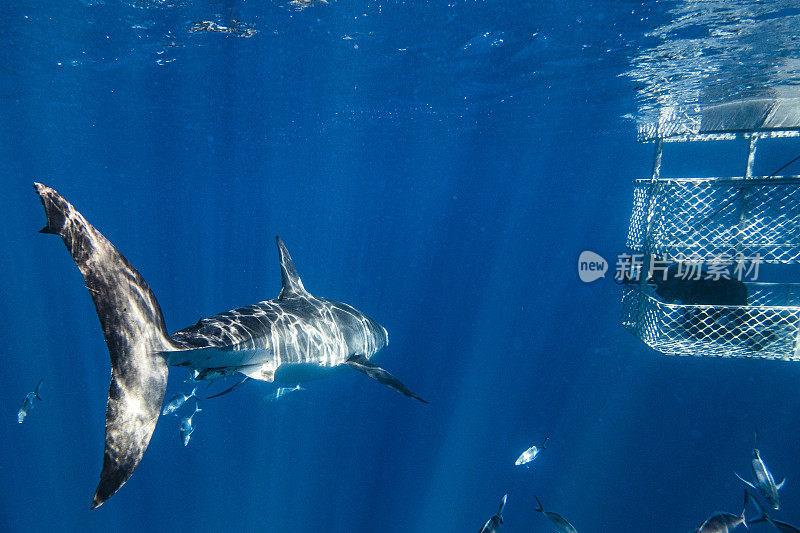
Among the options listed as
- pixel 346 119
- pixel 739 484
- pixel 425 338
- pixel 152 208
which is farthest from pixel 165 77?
pixel 152 208

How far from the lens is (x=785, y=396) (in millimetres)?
34031

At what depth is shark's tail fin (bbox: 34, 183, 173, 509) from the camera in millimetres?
2545

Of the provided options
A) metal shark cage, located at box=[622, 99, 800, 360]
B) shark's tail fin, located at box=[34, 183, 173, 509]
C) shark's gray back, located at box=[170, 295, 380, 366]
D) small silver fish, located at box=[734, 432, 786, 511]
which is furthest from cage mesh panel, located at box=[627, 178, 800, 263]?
shark's tail fin, located at box=[34, 183, 173, 509]

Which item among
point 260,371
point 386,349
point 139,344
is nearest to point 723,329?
point 260,371

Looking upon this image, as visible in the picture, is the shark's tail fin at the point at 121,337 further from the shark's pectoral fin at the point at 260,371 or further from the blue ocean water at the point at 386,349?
the blue ocean water at the point at 386,349

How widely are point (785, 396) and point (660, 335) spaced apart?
39.6 m

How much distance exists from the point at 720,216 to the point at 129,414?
7450 millimetres

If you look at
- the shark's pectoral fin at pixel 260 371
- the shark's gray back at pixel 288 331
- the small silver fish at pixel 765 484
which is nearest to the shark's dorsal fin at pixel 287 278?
the shark's gray back at pixel 288 331

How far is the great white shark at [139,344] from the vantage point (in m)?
2.59

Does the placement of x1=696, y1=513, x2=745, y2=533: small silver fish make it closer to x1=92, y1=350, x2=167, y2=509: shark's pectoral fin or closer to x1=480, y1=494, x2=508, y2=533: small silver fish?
x1=480, y1=494, x2=508, y2=533: small silver fish

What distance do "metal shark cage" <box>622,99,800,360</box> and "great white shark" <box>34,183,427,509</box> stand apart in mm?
3667

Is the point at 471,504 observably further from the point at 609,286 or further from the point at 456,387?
the point at 609,286

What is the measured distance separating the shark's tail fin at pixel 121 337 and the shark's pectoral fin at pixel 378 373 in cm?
243

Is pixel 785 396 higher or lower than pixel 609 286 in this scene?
lower
